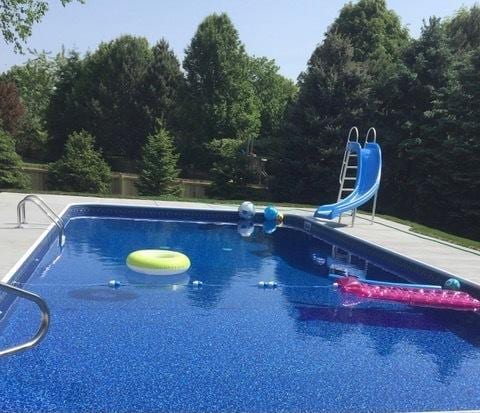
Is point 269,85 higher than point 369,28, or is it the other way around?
point 369,28

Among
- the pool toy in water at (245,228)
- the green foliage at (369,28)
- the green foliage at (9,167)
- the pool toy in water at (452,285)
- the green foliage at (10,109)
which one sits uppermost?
the green foliage at (369,28)

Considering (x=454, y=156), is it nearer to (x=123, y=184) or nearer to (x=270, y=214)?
(x=270, y=214)

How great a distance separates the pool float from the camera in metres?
8.83

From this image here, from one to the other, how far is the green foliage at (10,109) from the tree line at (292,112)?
72mm

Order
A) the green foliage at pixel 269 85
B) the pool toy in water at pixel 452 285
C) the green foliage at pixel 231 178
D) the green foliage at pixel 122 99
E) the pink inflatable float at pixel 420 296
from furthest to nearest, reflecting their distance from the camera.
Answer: the green foliage at pixel 269 85 → the green foliage at pixel 122 99 → the green foliage at pixel 231 178 → the pool toy in water at pixel 452 285 → the pink inflatable float at pixel 420 296

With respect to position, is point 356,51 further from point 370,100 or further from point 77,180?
point 77,180

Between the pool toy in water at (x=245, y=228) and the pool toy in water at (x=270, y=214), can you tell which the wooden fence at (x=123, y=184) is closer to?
the pool toy in water at (x=245, y=228)

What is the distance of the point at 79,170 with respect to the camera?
70.0 feet

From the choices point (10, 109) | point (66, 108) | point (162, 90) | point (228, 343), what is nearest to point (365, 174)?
point (228, 343)

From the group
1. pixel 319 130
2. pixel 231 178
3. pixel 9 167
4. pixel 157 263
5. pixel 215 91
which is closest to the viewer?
pixel 157 263

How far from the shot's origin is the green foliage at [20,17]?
1728cm

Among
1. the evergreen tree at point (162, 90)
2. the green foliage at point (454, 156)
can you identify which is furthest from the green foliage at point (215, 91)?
the green foliage at point (454, 156)

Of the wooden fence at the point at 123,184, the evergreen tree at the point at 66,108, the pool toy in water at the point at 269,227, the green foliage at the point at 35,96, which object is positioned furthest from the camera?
the green foliage at the point at 35,96

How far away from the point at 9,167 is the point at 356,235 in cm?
1300
